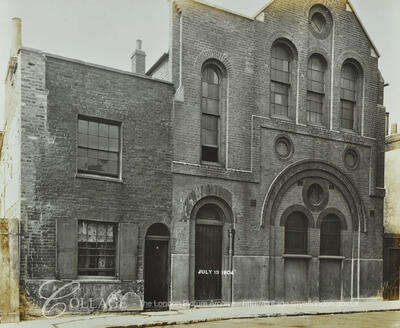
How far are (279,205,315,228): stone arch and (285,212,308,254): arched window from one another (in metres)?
0.15

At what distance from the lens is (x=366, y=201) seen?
2077 cm

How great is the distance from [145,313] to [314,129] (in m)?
9.40

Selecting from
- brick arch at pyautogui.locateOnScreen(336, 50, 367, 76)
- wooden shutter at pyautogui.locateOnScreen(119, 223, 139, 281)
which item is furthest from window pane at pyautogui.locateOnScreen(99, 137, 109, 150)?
brick arch at pyautogui.locateOnScreen(336, 50, 367, 76)

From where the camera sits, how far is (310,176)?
19.5 metres

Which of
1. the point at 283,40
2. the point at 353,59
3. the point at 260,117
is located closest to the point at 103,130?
the point at 260,117

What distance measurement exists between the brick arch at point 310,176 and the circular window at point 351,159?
0.59 m

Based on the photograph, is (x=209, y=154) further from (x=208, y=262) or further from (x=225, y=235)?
(x=208, y=262)

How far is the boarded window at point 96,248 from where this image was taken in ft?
48.0

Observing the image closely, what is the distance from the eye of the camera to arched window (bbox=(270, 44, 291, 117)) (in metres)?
19.0

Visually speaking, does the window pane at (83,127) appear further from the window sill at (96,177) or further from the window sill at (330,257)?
the window sill at (330,257)

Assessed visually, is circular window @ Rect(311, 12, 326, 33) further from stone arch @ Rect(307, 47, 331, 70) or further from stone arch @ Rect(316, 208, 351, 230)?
stone arch @ Rect(316, 208, 351, 230)

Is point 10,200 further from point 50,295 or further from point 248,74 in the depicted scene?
point 248,74

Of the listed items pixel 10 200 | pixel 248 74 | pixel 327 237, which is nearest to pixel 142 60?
pixel 248 74

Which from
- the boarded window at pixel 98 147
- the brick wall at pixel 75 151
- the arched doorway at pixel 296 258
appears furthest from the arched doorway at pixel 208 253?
the boarded window at pixel 98 147
